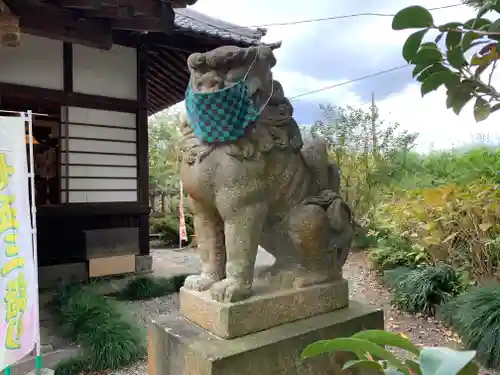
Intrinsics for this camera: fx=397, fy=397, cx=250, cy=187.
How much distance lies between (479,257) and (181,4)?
4.08 meters

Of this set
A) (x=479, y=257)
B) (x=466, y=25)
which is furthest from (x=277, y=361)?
(x=479, y=257)

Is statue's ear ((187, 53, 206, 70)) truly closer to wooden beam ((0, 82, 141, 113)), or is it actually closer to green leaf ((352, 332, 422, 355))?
green leaf ((352, 332, 422, 355))

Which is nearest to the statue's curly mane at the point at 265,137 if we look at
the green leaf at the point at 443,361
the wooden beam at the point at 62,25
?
the green leaf at the point at 443,361

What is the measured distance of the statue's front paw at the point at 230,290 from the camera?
1.57 metres

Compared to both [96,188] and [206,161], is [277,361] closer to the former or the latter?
[206,161]

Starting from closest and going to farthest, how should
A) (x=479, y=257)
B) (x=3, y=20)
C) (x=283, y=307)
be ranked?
(x=283, y=307) → (x=3, y=20) → (x=479, y=257)

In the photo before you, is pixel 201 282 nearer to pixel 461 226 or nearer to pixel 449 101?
pixel 449 101

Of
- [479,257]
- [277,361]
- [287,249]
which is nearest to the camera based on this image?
[277,361]

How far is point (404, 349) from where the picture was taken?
2.12 feet

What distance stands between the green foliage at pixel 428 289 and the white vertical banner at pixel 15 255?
12.0 feet

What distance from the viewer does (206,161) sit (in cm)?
161

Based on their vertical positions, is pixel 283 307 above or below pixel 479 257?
above

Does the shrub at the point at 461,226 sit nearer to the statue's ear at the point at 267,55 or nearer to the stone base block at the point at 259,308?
the stone base block at the point at 259,308

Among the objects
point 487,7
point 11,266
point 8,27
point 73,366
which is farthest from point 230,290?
point 8,27
